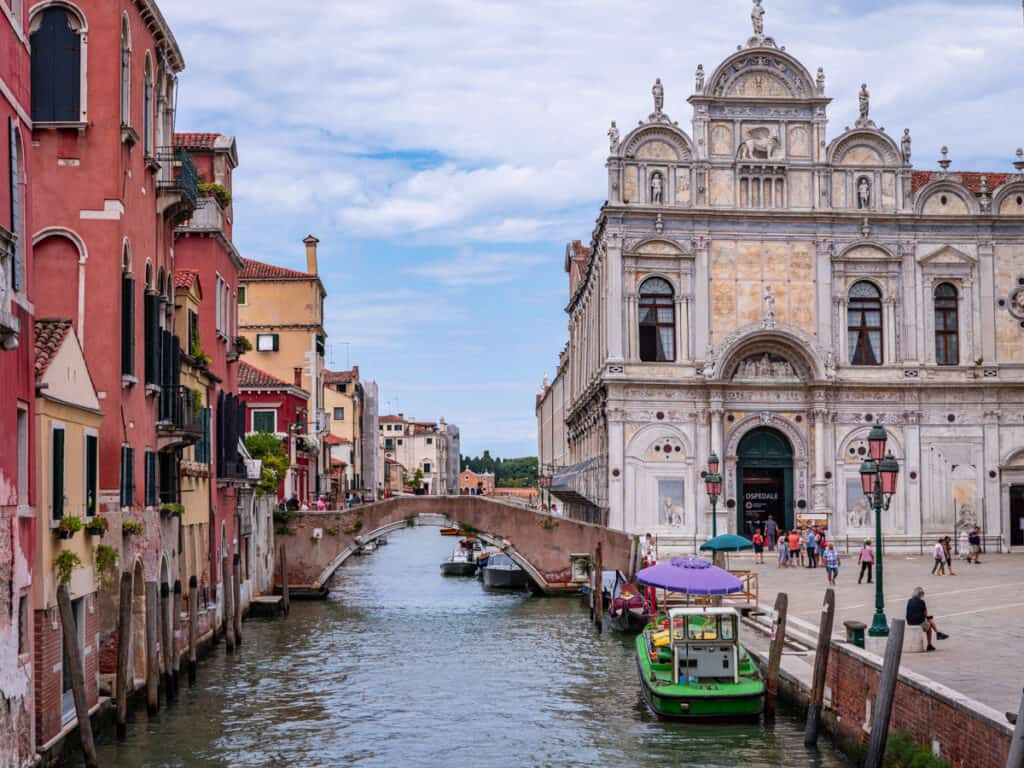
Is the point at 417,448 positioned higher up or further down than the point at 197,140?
further down

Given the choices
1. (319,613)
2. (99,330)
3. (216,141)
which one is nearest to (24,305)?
(99,330)

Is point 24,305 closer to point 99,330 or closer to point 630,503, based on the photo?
point 99,330

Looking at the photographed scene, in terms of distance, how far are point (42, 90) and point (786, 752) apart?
1346cm

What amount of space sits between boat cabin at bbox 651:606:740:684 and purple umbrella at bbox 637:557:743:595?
1.19 m

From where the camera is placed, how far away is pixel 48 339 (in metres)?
16.2

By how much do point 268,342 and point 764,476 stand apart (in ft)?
67.9

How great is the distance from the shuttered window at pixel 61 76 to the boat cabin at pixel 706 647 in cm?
1129

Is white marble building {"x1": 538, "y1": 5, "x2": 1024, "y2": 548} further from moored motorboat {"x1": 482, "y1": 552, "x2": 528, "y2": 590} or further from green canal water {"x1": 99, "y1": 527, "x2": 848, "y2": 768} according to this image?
green canal water {"x1": 99, "y1": 527, "x2": 848, "y2": 768}

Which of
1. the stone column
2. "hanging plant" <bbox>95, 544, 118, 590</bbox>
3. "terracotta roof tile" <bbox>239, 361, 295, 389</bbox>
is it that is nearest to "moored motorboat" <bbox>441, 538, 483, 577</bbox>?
"terracotta roof tile" <bbox>239, 361, 295, 389</bbox>

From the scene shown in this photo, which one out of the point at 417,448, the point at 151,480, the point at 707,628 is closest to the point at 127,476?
the point at 151,480

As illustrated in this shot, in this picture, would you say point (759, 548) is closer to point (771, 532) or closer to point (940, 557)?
point (771, 532)

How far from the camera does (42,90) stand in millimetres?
19125

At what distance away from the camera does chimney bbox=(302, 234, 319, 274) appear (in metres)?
57.7

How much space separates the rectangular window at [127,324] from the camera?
767 inches
